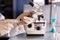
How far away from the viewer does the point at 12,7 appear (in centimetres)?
154

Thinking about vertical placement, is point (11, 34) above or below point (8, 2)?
below

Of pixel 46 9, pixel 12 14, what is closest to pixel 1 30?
pixel 12 14

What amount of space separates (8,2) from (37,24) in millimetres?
476

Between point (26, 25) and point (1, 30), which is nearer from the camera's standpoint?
point (1, 30)

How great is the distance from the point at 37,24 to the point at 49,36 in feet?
0.48

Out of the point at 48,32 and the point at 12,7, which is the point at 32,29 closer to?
the point at 48,32

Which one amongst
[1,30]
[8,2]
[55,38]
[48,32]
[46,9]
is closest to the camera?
[1,30]

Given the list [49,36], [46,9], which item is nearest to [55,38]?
[49,36]

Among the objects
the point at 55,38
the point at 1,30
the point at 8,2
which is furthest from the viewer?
the point at 8,2

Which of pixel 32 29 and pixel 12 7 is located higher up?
pixel 12 7

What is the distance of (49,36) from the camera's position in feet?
4.07

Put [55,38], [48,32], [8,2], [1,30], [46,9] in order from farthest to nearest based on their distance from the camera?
[46,9], [8,2], [48,32], [55,38], [1,30]

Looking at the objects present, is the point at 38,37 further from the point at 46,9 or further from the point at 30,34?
the point at 46,9

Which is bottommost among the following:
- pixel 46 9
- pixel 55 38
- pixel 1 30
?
pixel 55 38
